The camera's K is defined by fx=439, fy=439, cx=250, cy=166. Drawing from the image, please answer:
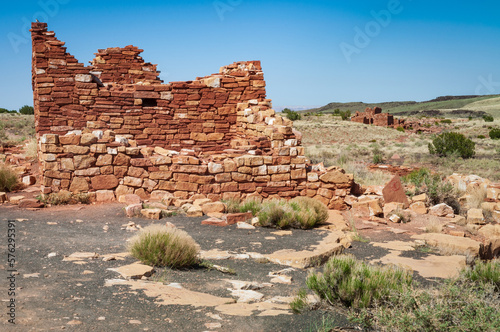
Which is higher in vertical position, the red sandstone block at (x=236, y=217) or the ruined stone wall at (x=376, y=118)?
the ruined stone wall at (x=376, y=118)

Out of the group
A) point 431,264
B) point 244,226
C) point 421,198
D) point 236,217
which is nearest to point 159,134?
point 236,217

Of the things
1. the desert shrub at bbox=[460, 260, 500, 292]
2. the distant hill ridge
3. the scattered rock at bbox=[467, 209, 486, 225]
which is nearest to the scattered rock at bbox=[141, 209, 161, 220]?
the desert shrub at bbox=[460, 260, 500, 292]

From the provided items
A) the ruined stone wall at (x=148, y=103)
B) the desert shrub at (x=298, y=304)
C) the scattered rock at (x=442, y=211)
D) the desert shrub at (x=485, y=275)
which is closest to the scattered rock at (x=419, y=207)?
the scattered rock at (x=442, y=211)

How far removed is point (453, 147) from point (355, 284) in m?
21.9

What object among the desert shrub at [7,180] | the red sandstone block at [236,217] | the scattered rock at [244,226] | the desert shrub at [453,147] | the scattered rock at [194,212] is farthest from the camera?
the desert shrub at [453,147]

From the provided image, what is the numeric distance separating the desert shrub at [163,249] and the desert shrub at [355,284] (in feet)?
5.92

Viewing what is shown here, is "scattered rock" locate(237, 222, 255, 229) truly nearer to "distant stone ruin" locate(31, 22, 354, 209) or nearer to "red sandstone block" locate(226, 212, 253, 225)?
"red sandstone block" locate(226, 212, 253, 225)

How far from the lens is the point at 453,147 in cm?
2348

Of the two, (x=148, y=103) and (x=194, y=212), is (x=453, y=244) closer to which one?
(x=194, y=212)

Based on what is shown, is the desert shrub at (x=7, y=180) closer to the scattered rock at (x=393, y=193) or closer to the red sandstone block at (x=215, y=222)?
the red sandstone block at (x=215, y=222)

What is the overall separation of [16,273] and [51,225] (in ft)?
9.36

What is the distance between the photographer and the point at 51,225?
7.45 m

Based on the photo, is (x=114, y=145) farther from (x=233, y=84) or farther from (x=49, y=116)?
(x=233, y=84)

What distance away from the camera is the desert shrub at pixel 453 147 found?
2284 centimetres
